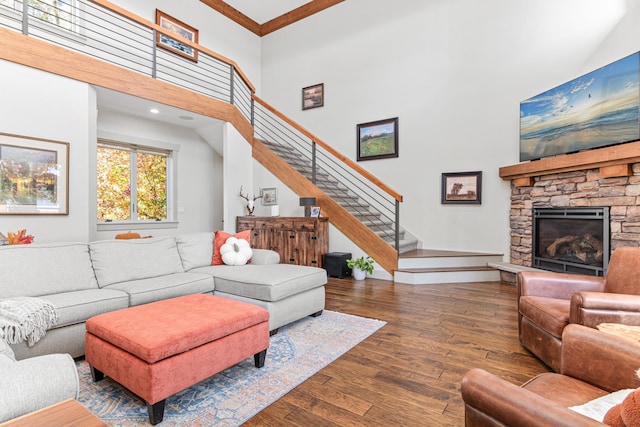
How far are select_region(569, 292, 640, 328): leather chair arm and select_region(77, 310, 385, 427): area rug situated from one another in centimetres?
153

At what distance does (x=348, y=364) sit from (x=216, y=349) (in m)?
0.93

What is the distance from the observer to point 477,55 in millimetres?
5312

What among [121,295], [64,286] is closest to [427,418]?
[121,295]

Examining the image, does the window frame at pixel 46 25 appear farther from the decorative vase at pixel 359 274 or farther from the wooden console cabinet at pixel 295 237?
the decorative vase at pixel 359 274

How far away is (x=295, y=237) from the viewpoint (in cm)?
533

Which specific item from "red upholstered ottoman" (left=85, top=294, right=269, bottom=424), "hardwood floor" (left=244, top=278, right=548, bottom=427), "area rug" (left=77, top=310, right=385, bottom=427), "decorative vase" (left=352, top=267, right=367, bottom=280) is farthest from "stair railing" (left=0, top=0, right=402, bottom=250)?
"red upholstered ottoman" (left=85, top=294, right=269, bottom=424)

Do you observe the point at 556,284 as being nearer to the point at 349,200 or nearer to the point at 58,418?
the point at 58,418

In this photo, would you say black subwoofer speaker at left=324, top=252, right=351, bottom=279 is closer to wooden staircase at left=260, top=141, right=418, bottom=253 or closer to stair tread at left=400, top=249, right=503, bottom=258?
wooden staircase at left=260, top=141, right=418, bottom=253

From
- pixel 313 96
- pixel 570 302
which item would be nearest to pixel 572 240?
pixel 570 302

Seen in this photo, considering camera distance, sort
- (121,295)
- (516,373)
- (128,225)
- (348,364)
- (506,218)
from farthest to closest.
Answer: (128,225), (506,218), (121,295), (348,364), (516,373)

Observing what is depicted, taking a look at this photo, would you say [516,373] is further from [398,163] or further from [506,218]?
[398,163]

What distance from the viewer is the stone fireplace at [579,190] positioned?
3.47 metres

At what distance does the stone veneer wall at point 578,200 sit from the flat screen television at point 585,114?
0.38 meters

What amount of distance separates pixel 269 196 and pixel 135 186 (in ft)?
7.76
